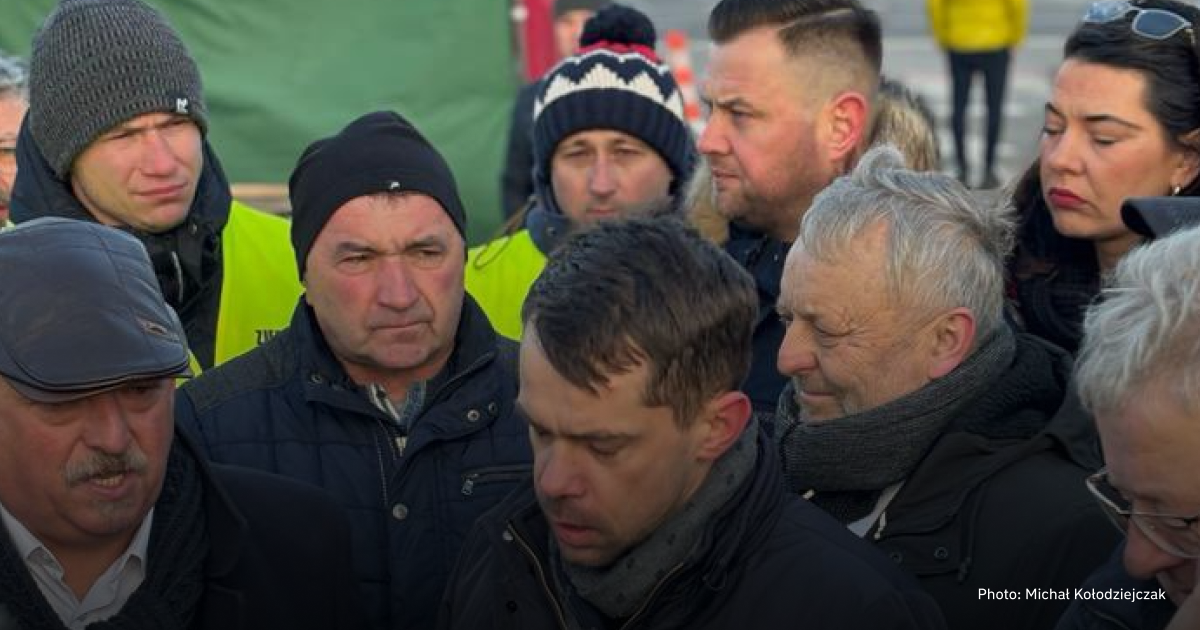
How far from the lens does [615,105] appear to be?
5773mm

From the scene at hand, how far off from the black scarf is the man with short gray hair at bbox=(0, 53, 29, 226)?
94.0 inches

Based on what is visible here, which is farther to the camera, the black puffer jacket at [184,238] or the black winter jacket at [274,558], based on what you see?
the black puffer jacket at [184,238]

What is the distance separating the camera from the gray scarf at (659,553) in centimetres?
330

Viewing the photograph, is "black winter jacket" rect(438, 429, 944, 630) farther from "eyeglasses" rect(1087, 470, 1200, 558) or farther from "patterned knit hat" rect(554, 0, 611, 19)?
"patterned knit hat" rect(554, 0, 611, 19)

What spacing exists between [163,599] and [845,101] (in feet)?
7.61

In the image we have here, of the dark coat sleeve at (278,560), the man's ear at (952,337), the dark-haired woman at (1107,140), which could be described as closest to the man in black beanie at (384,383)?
the dark coat sleeve at (278,560)

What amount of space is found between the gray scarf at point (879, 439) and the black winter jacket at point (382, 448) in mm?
707

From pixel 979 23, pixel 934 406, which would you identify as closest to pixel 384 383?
pixel 934 406

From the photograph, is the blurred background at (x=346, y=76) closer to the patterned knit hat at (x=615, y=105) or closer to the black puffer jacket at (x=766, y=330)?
the patterned knit hat at (x=615, y=105)

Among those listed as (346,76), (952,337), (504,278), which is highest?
(952,337)

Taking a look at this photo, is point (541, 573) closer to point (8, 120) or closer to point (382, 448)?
point (382, 448)

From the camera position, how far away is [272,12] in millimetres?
8914

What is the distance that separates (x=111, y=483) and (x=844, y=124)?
2.30 m

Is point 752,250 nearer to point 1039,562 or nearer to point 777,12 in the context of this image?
point 777,12
